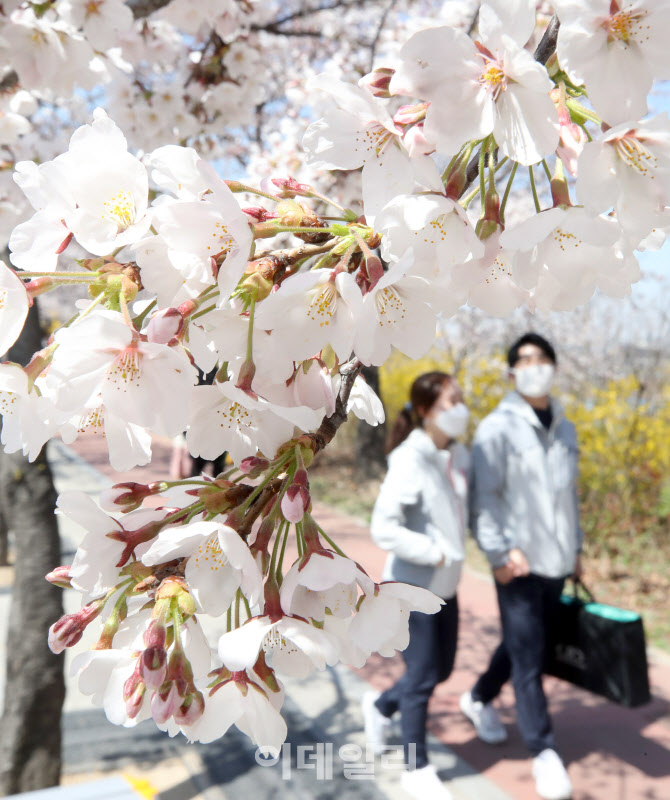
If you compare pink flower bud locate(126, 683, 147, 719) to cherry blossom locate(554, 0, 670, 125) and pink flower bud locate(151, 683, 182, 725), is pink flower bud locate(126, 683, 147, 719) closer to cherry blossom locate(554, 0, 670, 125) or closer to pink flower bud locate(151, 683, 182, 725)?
pink flower bud locate(151, 683, 182, 725)

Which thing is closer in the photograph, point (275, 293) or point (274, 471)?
point (275, 293)

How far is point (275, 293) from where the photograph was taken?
0.64m

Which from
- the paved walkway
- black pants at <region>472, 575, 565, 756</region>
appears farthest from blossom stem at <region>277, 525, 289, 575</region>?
the paved walkway

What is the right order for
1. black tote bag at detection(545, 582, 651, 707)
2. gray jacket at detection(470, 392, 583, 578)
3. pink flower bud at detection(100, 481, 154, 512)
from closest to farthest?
pink flower bud at detection(100, 481, 154, 512)
black tote bag at detection(545, 582, 651, 707)
gray jacket at detection(470, 392, 583, 578)

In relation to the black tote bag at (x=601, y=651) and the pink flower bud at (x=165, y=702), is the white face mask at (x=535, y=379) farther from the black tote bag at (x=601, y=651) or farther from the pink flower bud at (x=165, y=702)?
the pink flower bud at (x=165, y=702)

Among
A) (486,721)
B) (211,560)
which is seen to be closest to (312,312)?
(211,560)

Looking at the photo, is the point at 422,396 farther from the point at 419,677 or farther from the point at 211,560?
the point at 211,560

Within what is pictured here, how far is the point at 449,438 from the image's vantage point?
355 centimetres

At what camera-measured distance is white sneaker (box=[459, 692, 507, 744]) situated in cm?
376

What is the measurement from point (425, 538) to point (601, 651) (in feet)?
3.60

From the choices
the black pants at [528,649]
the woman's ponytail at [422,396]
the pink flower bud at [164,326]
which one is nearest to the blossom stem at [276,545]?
the pink flower bud at [164,326]

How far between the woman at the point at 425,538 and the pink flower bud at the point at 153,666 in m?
2.47

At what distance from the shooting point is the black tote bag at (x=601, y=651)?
3264 millimetres

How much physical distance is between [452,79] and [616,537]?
7200mm
